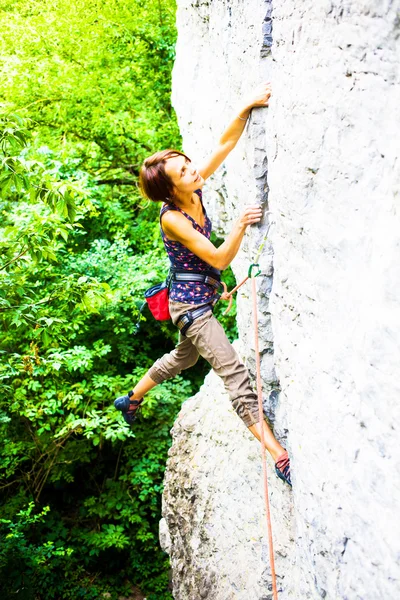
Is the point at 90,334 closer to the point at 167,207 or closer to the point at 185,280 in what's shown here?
the point at 185,280

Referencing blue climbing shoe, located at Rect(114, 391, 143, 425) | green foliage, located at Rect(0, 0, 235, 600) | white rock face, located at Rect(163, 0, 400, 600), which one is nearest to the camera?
white rock face, located at Rect(163, 0, 400, 600)

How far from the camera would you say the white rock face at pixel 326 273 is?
1492 millimetres

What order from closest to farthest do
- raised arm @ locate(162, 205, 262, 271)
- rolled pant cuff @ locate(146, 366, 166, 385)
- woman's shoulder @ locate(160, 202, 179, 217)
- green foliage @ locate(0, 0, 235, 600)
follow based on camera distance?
raised arm @ locate(162, 205, 262, 271) → woman's shoulder @ locate(160, 202, 179, 217) → rolled pant cuff @ locate(146, 366, 166, 385) → green foliage @ locate(0, 0, 235, 600)

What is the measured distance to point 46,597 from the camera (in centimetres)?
564

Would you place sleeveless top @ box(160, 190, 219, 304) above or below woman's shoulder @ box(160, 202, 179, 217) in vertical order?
below

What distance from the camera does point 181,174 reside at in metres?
2.66

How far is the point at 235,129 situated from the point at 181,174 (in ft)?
1.09

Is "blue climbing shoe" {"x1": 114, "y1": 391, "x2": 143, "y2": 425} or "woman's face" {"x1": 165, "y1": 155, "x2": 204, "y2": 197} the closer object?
"woman's face" {"x1": 165, "y1": 155, "x2": 204, "y2": 197}

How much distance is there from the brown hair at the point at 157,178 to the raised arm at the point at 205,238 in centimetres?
10

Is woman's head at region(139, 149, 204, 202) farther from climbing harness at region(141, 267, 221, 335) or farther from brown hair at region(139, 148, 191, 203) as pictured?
climbing harness at region(141, 267, 221, 335)

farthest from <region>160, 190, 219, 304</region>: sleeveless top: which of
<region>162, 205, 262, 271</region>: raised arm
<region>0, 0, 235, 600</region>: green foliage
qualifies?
<region>0, 0, 235, 600</region>: green foliage

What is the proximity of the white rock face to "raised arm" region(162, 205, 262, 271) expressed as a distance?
111mm

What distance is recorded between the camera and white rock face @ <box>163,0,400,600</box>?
1.49 m

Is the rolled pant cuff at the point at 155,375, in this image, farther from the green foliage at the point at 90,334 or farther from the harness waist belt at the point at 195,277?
the green foliage at the point at 90,334
